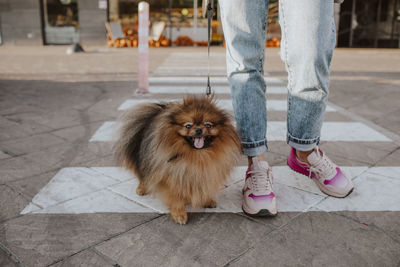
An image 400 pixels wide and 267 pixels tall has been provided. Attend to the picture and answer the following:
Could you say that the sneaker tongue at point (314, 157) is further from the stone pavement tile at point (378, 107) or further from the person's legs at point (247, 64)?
the stone pavement tile at point (378, 107)

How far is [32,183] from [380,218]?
1965 mm

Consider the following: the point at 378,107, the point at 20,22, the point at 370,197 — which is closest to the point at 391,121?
the point at 378,107

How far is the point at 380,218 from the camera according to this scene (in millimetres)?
1866

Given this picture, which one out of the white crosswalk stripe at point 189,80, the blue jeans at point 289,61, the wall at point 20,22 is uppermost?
the wall at point 20,22

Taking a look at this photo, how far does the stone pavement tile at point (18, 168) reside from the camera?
2.39 meters

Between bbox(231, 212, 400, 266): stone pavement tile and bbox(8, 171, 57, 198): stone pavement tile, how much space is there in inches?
51.1

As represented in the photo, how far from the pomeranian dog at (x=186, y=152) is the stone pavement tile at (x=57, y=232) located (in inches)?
7.5

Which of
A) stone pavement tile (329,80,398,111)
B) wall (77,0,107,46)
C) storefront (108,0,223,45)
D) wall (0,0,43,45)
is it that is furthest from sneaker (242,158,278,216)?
wall (0,0,43,45)

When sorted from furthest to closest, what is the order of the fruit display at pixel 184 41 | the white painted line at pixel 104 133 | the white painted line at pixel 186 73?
the fruit display at pixel 184 41
the white painted line at pixel 186 73
the white painted line at pixel 104 133

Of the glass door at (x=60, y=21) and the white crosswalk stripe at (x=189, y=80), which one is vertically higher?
the glass door at (x=60, y=21)

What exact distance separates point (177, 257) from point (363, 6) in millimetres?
19990

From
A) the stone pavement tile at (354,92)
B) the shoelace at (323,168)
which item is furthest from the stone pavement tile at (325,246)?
the stone pavement tile at (354,92)

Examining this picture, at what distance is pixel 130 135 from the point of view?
80.6 inches

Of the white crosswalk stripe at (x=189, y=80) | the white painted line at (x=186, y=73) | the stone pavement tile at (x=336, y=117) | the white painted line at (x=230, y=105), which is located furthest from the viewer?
the white painted line at (x=186, y=73)
